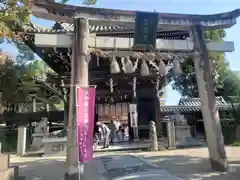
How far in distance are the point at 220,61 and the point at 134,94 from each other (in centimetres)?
784

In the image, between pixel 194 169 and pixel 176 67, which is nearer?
pixel 194 169

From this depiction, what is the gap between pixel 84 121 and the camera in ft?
17.8

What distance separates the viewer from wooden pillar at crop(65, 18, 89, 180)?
574cm

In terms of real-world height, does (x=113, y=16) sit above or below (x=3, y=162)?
above

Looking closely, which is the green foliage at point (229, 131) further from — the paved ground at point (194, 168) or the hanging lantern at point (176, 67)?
the hanging lantern at point (176, 67)

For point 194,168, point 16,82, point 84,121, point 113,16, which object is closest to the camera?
point 84,121

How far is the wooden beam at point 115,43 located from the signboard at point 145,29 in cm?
27

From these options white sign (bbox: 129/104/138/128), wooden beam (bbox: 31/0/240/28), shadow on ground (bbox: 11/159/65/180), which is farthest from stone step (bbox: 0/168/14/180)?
white sign (bbox: 129/104/138/128)

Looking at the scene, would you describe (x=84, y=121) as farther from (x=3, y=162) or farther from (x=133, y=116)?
(x=133, y=116)

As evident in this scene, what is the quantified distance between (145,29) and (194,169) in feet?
14.4

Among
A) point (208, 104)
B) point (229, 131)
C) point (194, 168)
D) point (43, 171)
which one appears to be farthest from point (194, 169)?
point (229, 131)

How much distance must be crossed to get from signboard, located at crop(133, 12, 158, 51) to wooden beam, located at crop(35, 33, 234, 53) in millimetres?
265

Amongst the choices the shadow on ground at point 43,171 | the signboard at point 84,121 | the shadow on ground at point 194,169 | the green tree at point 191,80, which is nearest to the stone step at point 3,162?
the shadow on ground at point 43,171

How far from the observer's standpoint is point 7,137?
1449 centimetres
